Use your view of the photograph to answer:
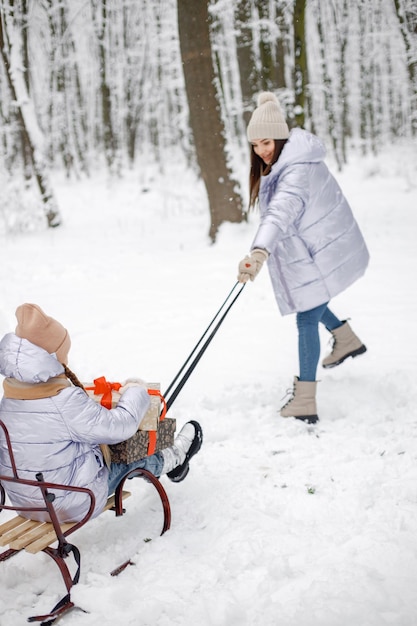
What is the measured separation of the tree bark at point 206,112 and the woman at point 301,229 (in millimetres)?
4998

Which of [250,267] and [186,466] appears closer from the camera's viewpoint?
[186,466]

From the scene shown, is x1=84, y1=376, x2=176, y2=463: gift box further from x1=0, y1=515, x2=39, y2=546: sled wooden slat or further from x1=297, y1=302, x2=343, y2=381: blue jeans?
x1=297, y1=302, x2=343, y2=381: blue jeans

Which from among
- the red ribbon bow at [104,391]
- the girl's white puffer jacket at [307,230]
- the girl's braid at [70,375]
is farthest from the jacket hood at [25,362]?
the girl's white puffer jacket at [307,230]

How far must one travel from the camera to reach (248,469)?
3705 mm

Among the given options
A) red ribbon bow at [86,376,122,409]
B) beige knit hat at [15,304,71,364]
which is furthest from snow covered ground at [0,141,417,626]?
beige knit hat at [15,304,71,364]

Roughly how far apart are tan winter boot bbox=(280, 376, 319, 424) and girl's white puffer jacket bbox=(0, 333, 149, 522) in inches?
70.5

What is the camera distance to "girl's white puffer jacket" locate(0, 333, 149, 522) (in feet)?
8.32

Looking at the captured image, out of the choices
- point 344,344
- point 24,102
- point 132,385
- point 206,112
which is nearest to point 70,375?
point 132,385

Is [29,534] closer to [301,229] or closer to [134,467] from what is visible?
[134,467]

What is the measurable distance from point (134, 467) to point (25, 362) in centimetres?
93

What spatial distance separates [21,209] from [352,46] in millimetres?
22932

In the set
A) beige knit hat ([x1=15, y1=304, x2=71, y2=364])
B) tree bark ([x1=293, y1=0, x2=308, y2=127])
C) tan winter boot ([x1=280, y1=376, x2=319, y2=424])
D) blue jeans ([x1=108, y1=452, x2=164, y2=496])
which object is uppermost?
tree bark ([x1=293, y1=0, x2=308, y2=127])

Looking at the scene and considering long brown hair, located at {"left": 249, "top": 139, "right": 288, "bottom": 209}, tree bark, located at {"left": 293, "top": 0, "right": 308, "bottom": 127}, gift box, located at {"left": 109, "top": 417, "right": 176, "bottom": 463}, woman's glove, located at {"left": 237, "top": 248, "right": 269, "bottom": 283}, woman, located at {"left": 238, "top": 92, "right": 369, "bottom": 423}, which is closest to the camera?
gift box, located at {"left": 109, "top": 417, "right": 176, "bottom": 463}

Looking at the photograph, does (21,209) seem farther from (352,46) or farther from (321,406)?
(352,46)
